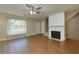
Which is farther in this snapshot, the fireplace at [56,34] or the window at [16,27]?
the window at [16,27]

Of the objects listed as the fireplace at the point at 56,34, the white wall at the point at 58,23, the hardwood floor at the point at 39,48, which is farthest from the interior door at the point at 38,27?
the hardwood floor at the point at 39,48

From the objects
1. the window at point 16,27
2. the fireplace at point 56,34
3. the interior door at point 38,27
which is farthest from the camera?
the interior door at point 38,27

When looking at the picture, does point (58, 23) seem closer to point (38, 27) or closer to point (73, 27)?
point (73, 27)

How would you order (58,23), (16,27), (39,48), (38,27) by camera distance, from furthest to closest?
1. (38,27)
2. (16,27)
3. (58,23)
4. (39,48)

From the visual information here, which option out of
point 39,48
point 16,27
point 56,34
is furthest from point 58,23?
point 16,27

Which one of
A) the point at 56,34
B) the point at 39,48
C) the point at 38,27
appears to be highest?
the point at 38,27

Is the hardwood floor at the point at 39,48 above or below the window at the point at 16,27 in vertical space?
below

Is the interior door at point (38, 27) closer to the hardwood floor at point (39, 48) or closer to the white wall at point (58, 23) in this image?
the white wall at point (58, 23)

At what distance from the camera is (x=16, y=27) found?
7648mm

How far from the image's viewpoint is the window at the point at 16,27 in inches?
273

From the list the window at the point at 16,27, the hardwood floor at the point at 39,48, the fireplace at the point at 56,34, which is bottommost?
the hardwood floor at the point at 39,48

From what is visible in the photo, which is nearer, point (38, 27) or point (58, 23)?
point (58, 23)
